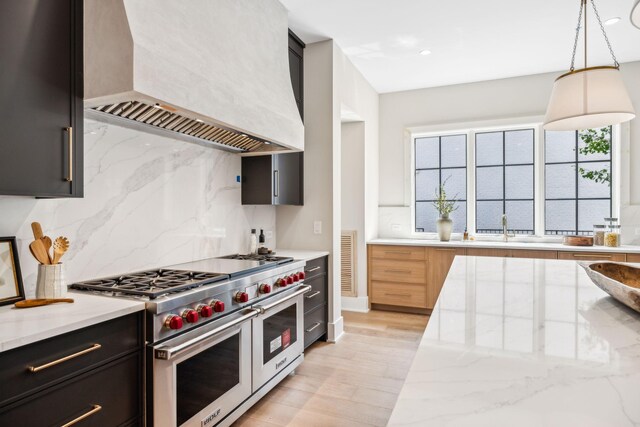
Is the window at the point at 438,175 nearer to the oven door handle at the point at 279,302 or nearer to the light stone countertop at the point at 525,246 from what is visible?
the light stone countertop at the point at 525,246

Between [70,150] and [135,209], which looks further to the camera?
[135,209]

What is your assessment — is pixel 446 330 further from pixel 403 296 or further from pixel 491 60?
pixel 491 60

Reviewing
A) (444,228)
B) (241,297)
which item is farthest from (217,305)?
(444,228)

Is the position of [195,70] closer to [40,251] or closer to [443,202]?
[40,251]

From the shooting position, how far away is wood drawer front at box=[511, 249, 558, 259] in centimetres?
387

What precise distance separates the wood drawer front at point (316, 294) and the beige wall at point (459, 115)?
75.9 inches

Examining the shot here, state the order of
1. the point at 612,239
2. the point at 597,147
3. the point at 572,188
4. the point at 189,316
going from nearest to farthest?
1. the point at 189,316
2. the point at 612,239
3. the point at 597,147
4. the point at 572,188

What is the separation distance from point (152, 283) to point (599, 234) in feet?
14.6

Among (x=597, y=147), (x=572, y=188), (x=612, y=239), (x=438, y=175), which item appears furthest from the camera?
(x=438, y=175)

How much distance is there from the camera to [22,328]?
119 centimetres

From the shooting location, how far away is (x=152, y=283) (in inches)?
73.8

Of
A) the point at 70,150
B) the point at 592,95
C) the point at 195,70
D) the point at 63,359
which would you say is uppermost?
the point at 195,70

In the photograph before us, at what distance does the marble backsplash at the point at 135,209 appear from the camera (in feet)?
5.78

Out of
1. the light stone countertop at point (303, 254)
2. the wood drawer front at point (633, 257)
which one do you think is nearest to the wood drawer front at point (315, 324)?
the light stone countertop at point (303, 254)
